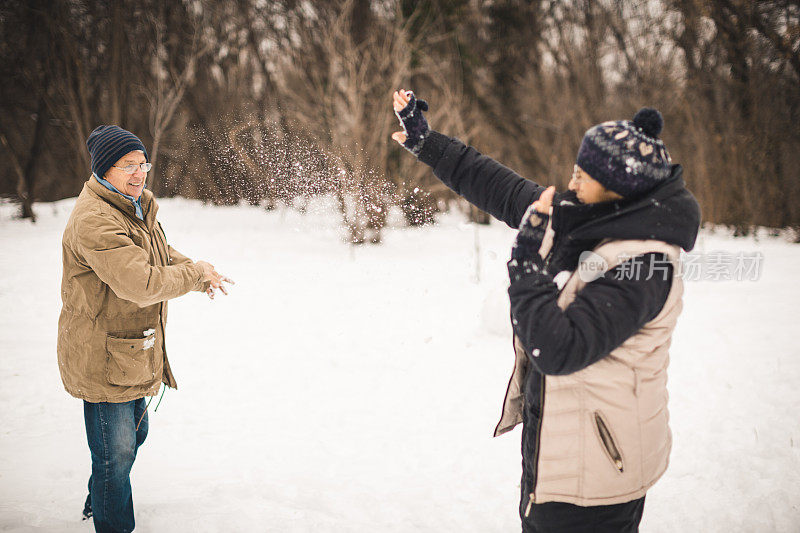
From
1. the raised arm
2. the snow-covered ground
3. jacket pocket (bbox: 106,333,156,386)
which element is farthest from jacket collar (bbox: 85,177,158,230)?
the snow-covered ground

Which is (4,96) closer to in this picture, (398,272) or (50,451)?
(398,272)

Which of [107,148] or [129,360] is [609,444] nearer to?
[129,360]

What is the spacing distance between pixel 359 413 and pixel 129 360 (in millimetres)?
2299

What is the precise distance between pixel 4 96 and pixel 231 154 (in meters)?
5.78

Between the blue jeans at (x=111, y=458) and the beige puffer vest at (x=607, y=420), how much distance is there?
1800mm

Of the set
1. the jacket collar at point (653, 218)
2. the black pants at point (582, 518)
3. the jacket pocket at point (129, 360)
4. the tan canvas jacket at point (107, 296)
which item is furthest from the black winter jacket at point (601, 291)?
the jacket pocket at point (129, 360)

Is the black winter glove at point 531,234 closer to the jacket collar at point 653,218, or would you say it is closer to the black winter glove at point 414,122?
the jacket collar at point 653,218

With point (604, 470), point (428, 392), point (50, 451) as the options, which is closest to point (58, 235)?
point (50, 451)

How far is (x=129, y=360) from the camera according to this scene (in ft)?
6.85

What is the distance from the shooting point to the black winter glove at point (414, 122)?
1960 millimetres

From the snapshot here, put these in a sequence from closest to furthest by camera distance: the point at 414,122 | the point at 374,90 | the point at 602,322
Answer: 1. the point at 602,322
2. the point at 414,122
3. the point at 374,90

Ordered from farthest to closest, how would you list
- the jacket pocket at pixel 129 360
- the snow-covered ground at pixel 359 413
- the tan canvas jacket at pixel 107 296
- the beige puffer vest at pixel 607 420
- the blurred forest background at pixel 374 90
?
1. the blurred forest background at pixel 374 90
2. the snow-covered ground at pixel 359 413
3. the jacket pocket at pixel 129 360
4. the tan canvas jacket at pixel 107 296
5. the beige puffer vest at pixel 607 420

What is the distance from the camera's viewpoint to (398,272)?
345 inches

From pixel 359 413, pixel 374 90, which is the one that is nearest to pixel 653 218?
pixel 359 413
